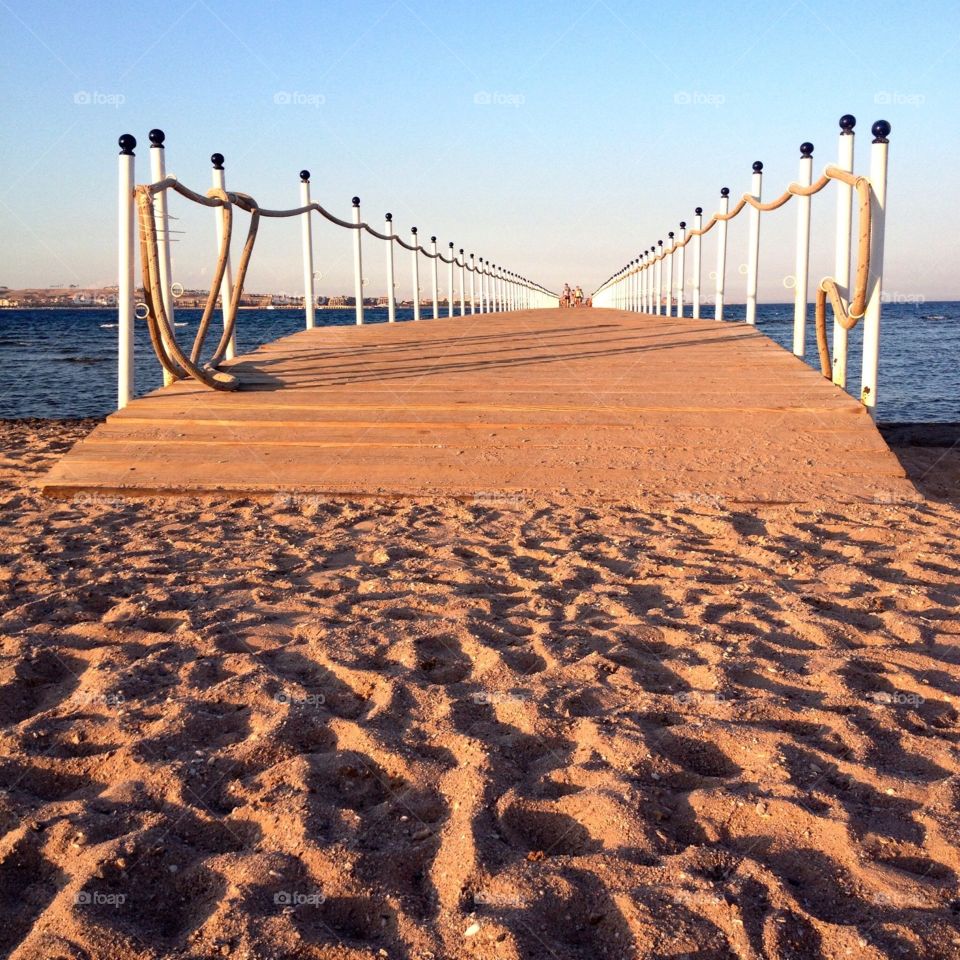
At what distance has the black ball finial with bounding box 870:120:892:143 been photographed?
578 cm

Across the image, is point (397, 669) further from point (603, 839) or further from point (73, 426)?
point (73, 426)

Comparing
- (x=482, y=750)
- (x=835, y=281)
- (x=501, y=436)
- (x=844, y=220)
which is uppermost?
(x=844, y=220)

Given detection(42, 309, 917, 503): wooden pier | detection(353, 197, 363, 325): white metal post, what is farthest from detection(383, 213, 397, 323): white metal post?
detection(42, 309, 917, 503): wooden pier

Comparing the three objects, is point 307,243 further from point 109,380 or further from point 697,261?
point 109,380

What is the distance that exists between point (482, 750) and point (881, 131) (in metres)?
5.25

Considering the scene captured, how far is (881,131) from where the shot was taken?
19.1 feet

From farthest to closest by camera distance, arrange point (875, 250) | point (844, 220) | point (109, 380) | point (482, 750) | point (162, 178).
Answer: point (109, 380) < point (162, 178) < point (844, 220) < point (875, 250) < point (482, 750)

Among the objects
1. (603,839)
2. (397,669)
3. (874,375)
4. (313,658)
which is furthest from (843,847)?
(874,375)

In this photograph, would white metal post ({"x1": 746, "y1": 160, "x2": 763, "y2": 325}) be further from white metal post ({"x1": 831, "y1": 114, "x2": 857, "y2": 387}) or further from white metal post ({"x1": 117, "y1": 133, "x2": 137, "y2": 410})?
white metal post ({"x1": 117, "y1": 133, "x2": 137, "y2": 410})

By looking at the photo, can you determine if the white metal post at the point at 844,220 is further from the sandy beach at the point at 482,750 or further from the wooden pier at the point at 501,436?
the sandy beach at the point at 482,750

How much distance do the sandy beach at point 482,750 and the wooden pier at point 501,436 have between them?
3.49ft

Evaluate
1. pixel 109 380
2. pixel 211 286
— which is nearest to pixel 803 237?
pixel 211 286

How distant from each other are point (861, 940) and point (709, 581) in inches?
85.7

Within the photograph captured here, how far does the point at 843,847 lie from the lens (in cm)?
197
